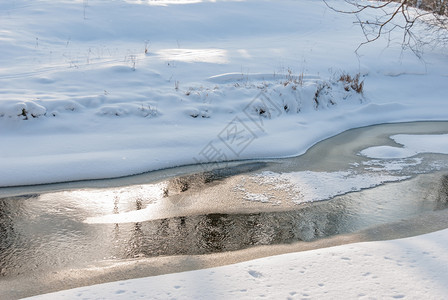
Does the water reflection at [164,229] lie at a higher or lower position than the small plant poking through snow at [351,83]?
lower

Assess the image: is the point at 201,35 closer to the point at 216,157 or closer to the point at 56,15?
the point at 56,15

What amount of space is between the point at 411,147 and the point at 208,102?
3.88 metres

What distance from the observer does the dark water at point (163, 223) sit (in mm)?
4219

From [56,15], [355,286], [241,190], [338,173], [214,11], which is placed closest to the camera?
[355,286]

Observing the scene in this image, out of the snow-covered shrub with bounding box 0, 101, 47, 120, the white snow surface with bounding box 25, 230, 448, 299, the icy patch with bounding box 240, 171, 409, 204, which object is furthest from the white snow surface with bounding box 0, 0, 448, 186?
the white snow surface with bounding box 25, 230, 448, 299

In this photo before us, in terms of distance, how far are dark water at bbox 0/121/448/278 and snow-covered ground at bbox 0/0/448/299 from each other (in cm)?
65

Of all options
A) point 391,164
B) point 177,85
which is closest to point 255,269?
point 391,164

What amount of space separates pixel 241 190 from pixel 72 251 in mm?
2367

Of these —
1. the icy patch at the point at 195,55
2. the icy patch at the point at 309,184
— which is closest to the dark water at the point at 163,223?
the icy patch at the point at 309,184

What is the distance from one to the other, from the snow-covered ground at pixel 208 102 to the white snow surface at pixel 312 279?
0.6 inches

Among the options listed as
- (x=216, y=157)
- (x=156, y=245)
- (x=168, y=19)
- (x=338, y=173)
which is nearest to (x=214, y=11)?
(x=168, y=19)

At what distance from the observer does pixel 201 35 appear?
45.0 ft

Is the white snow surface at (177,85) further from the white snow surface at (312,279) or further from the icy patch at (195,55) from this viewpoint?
the white snow surface at (312,279)

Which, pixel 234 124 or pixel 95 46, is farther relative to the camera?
pixel 95 46
